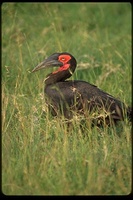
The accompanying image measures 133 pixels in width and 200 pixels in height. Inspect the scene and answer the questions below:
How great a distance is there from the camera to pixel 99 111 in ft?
17.4

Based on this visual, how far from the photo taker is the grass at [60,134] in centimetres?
415

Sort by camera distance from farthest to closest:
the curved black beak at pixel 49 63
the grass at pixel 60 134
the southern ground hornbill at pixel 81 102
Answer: the curved black beak at pixel 49 63
the southern ground hornbill at pixel 81 102
the grass at pixel 60 134

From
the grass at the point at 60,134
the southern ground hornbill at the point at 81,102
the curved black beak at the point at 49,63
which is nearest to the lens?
the grass at the point at 60,134

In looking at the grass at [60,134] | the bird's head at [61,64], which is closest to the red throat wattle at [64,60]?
the bird's head at [61,64]

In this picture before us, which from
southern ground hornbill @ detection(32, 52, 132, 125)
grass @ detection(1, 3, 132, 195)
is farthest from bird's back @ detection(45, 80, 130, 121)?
grass @ detection(1, 3, 132, 195)

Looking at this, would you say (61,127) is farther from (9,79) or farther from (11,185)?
(9,79)

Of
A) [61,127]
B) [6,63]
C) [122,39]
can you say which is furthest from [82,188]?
[122,39]

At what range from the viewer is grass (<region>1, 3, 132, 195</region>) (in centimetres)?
415

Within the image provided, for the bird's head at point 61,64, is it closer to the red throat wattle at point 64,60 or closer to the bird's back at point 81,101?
the red throat wattle at point 64,60

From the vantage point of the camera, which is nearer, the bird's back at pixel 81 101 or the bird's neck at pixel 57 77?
the bird's back at pixel 81 101

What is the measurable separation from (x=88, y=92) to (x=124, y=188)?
155cm

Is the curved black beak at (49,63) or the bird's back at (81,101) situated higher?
the curved black beak at (49,63)

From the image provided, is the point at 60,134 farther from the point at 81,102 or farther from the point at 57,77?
A: the point at 57,77

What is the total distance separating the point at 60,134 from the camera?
189 inches
